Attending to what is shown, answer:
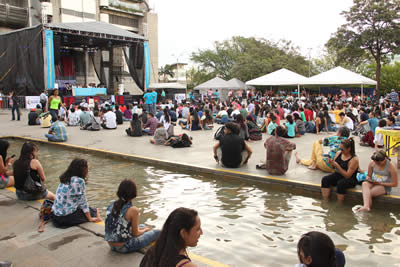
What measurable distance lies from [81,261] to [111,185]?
3.58 meters

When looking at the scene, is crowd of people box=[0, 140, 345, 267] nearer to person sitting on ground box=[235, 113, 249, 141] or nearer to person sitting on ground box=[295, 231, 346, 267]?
person sitting on ground box=[295, 231, 346, 267]

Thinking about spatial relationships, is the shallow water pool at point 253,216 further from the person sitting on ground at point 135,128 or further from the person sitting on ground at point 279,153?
the person sitting on ground at point 135,128

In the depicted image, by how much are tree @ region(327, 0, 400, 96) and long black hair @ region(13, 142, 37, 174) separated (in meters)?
33.2

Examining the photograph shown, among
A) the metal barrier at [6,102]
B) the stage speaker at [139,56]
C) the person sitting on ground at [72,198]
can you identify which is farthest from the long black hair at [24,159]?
the stage speaker at [139,56]

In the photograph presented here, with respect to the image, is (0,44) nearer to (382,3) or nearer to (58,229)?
(58,229)

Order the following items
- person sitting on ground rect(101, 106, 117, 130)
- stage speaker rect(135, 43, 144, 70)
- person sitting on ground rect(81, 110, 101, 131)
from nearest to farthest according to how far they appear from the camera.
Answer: person sitting on ground rect(81, 110, 101, 131)
person sitting on ground rect(101, 106, 117, 130)
stage speaker rect(135, 43, 144, 70)

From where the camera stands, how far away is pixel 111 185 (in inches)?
274

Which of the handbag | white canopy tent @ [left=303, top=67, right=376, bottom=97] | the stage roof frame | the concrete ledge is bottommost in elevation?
the concrete ledge

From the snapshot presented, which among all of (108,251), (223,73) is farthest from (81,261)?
(223,73)

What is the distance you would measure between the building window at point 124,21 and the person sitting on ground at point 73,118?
27.8m

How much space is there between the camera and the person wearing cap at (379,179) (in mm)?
5207

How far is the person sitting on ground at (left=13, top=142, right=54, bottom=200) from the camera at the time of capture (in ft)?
16.4

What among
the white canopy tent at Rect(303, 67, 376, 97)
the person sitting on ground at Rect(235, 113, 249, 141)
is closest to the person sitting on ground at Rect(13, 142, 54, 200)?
the person sitting on ground at Rect(235, 113, 249, 141)

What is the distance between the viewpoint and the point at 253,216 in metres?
5.18
